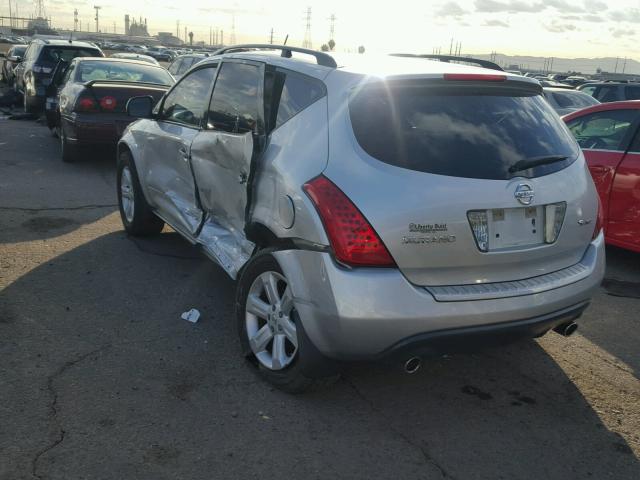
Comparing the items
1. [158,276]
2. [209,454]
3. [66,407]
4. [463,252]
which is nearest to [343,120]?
[463,252]

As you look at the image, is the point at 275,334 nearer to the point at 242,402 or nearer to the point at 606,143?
the point at 242,402

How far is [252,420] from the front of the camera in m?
3.21

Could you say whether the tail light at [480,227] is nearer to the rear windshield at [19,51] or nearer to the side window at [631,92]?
the side window at [631,92]

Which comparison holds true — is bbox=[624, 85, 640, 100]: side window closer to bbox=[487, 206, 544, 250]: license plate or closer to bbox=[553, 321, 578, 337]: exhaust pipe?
bbox=[553, 321, 578, 337]: exhaust pipe

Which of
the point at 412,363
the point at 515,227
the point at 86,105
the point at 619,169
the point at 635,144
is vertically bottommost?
the point at 412,363

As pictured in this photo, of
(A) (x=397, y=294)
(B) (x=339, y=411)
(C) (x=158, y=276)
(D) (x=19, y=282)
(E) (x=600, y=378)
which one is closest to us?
(A) (x=397, y=294)

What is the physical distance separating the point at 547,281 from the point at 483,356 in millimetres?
978

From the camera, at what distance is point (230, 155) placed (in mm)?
4086

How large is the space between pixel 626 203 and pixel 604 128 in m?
0.96

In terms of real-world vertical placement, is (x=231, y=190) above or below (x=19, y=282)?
above

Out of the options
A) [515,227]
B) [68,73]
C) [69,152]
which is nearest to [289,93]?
[515,227]

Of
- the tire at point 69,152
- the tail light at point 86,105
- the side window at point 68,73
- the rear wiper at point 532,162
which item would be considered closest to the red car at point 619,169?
the rear wiper at point 532,162

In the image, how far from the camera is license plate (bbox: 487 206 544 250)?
3.07 metres

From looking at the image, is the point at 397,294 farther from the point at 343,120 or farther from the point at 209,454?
the point at 209,454
